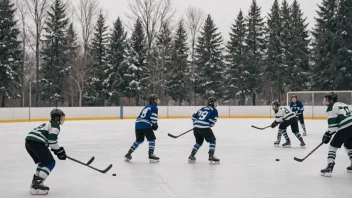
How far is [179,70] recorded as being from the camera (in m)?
36.7

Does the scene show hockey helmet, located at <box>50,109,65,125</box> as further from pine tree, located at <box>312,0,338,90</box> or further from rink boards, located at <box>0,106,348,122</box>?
pine tree, located at <box>312,0,338,90</box>

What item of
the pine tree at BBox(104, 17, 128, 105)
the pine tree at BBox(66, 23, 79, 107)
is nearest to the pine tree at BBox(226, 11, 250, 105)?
the pine tree at BBox(104, 17, 128, 105)

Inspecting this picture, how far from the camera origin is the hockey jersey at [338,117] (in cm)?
508

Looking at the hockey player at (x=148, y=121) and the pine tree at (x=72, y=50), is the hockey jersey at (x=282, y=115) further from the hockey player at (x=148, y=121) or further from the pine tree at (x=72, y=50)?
the pine tree at (x=72, y=50)

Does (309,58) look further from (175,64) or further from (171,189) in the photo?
(171,189)

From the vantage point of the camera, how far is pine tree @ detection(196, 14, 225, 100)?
36094 millimetres

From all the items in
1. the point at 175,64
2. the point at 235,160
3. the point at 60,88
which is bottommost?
the point at 235,160

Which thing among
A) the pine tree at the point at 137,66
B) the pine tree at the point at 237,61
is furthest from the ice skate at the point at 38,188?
the pine tree at the point at 237,61

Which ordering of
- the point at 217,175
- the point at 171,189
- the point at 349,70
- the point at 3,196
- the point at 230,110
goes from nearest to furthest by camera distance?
the point at 3,196 → the point at 171,189 → the point at 217,175 → the point at 230,110 → the point at 349,70

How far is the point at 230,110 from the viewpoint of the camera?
73.7ft

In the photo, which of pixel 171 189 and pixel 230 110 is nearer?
pixel 171 189

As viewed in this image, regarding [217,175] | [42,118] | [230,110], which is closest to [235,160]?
[217,175]

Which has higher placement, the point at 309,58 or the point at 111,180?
the point at 309,58

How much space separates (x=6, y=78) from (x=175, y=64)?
1496cm
